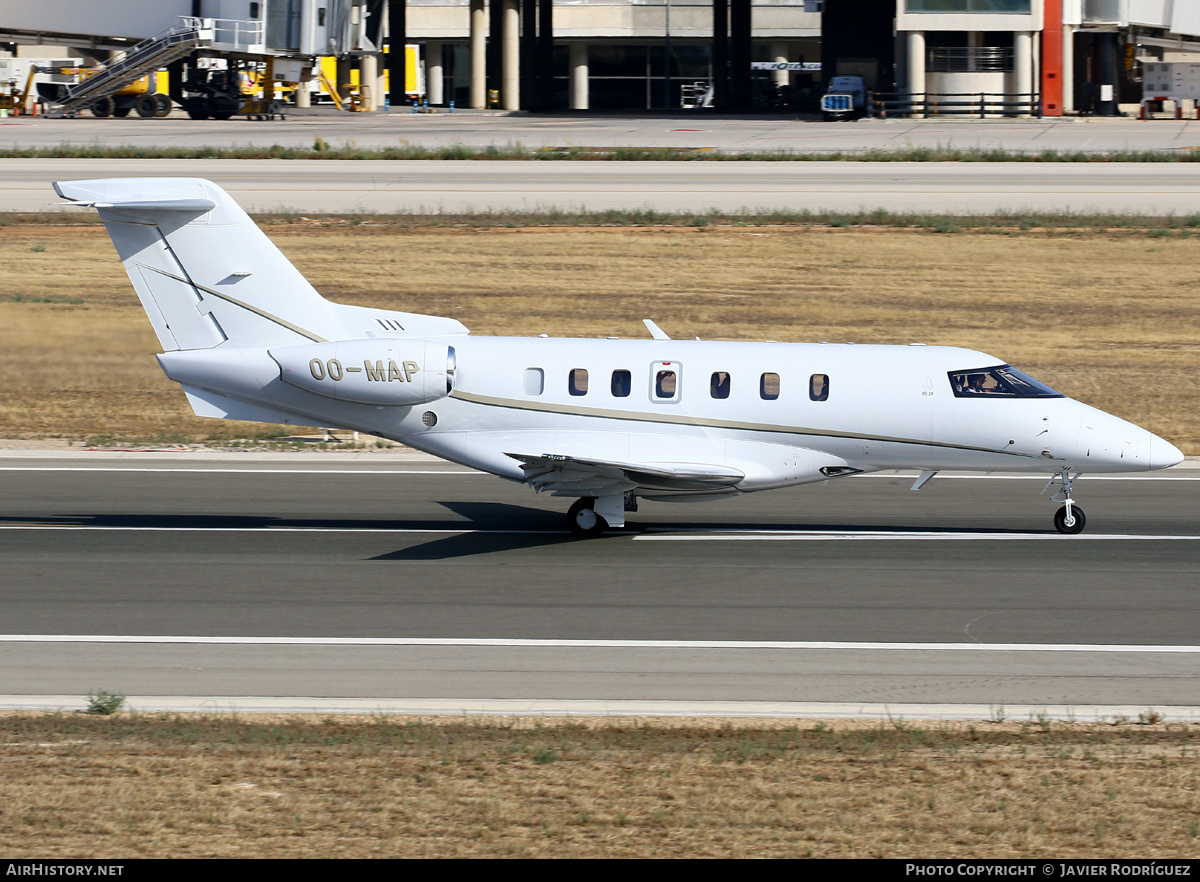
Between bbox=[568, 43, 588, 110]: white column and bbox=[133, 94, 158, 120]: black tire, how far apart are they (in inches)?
1772

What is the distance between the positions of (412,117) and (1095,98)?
42.4 m

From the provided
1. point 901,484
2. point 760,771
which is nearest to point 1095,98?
point 901,484

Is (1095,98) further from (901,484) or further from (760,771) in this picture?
(760,771)

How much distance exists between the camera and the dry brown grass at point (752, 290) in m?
28.9

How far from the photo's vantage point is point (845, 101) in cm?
7800

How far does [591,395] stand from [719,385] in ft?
5.70

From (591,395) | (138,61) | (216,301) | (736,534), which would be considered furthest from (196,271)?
(138,61)

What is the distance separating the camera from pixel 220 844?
8867 mm

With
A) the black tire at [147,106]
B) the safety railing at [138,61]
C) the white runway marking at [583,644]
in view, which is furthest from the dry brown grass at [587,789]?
the black tire at [147,106]

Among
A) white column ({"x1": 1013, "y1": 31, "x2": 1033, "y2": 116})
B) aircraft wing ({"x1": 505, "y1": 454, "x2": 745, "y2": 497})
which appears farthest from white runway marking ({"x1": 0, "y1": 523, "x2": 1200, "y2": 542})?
white column ({"x1": 1013, "y1": 31, "x2": 1033, "y2": 116})

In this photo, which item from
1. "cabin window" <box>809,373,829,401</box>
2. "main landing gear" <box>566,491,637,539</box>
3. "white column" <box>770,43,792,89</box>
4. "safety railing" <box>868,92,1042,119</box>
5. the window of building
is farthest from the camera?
"white column" <box>770,43,792,89</box>

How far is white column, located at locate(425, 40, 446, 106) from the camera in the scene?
12069cm

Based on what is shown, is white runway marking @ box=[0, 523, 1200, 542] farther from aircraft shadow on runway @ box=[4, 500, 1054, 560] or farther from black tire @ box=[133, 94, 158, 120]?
black tire @ box=[133, 94, 158, 120]

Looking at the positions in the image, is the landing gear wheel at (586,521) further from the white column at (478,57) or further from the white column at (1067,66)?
the white column at (478,57)
